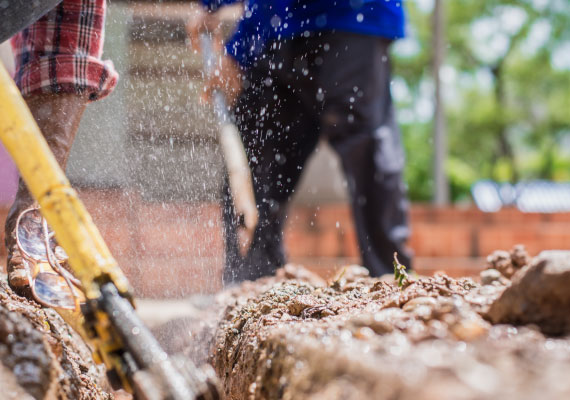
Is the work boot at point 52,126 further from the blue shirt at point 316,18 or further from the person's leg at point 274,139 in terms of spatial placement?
the blue shirt at point 316,18

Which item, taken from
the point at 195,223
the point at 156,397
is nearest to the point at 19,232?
the point at 156,397

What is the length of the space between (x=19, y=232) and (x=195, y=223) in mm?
2156

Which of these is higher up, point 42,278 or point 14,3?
point 14,3

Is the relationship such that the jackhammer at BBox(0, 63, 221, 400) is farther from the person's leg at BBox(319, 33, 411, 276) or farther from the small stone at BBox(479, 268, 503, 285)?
the person's leg at BBox(319, 33, 411, 276)

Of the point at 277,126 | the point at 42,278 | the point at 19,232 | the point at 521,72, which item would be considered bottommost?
the point at 42,278

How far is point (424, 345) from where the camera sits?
718 millimetres

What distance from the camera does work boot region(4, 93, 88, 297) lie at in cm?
145

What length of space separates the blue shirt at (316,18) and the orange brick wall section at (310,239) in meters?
0.90

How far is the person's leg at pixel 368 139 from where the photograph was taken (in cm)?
258

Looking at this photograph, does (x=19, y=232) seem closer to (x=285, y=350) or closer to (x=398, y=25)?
(x=285, y=350)

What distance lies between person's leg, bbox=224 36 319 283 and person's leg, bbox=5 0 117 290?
972 mm

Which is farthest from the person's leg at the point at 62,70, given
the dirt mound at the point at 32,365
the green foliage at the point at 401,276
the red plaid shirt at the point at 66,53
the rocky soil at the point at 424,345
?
the green foliage at the point at 401,276

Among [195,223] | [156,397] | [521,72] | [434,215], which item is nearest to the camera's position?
[156,397]

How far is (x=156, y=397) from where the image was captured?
2.45 ft
